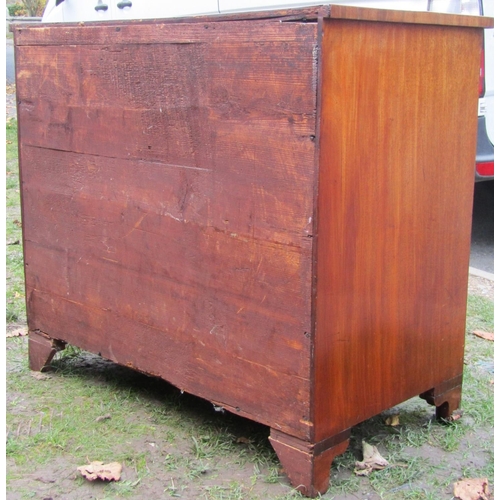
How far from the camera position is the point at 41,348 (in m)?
3.60

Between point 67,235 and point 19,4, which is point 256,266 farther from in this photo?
point 19,4

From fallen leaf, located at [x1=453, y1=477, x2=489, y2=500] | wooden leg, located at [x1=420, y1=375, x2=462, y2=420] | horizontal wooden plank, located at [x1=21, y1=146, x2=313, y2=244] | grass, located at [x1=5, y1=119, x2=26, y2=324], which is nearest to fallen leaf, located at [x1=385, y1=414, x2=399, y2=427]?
wooden leg, located at [x1=420, y1=375, x2=462, y2=420]

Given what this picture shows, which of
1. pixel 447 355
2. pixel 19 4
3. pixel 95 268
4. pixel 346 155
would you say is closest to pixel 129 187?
pixel 95 268

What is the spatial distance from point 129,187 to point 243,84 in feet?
2.28

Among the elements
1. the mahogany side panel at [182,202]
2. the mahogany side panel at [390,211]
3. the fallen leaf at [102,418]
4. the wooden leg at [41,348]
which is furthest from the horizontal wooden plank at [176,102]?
the fallen leaf at [102,418]

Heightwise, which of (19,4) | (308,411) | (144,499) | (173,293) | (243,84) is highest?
(19,4)

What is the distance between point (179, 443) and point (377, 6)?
8.54ft

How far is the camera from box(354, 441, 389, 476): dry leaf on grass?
2.76 metres

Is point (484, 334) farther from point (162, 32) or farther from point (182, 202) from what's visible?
point (162, 32)

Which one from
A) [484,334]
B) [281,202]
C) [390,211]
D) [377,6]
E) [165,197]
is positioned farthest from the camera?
[377,6]

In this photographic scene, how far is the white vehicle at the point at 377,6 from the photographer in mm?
4492

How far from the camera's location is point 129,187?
3.02m

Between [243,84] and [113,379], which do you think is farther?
[113,379]

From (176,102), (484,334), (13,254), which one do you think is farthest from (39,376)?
(484,334)
